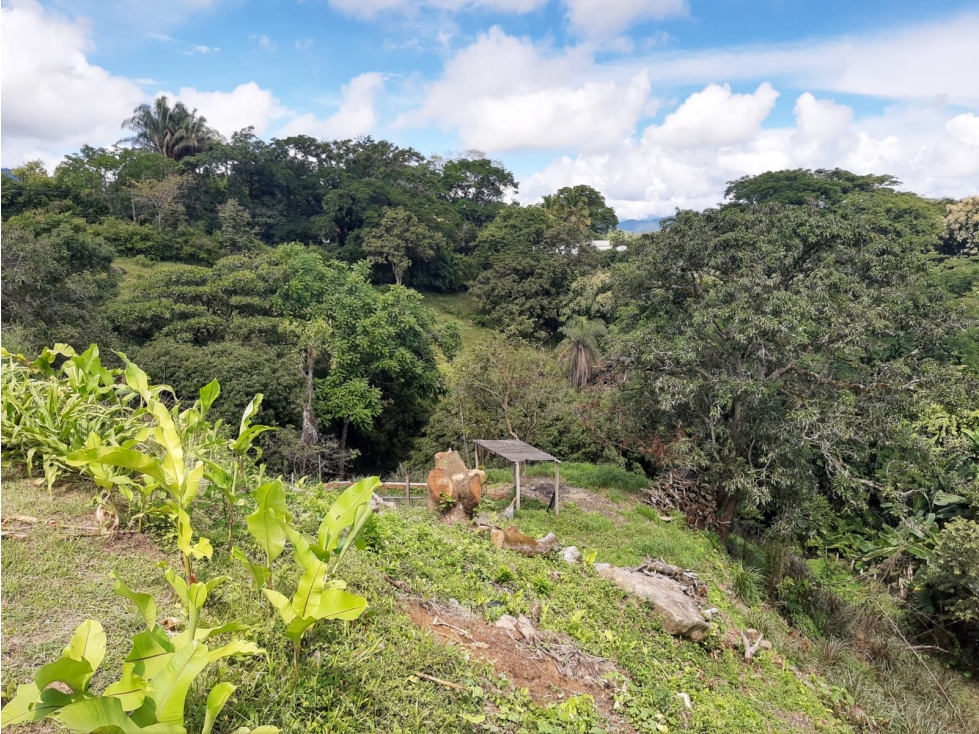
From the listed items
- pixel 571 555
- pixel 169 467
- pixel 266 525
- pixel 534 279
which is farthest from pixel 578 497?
pixel 534 279

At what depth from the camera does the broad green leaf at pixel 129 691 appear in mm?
1592

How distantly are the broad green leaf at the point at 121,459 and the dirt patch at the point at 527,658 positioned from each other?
1527 millimetres

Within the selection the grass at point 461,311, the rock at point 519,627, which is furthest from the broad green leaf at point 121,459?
the grass at point 461,311

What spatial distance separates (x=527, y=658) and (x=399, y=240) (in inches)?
1118

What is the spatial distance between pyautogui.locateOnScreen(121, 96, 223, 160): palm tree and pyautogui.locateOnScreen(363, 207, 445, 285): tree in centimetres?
1448

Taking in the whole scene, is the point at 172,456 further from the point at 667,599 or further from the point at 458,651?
the point at 667,599

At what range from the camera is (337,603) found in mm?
2094

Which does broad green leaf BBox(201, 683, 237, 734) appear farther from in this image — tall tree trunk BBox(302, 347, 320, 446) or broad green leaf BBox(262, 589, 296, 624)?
tall tree trunk BBox(302, 347, 320, 446)

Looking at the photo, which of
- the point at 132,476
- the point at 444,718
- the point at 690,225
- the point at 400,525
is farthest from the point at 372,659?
the point at 690,225

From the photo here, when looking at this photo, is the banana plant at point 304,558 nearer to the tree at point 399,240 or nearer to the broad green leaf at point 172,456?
the broad green leaf at point 172,456

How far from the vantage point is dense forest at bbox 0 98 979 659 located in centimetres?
811

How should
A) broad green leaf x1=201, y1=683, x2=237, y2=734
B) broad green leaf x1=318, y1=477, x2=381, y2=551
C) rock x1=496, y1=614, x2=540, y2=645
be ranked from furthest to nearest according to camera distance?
rock x1=496, y1=614, x2=540, y2=645 < broad green leaf x1=318, y1=477, x2=381, y2=551 < broad green leaf x1=201, y1=683, x2=237, y2=734

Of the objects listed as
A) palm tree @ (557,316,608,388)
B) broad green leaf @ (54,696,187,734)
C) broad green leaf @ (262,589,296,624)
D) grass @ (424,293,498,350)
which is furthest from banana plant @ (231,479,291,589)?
grass @ (424,293,498,350)

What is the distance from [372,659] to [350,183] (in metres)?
34.5
